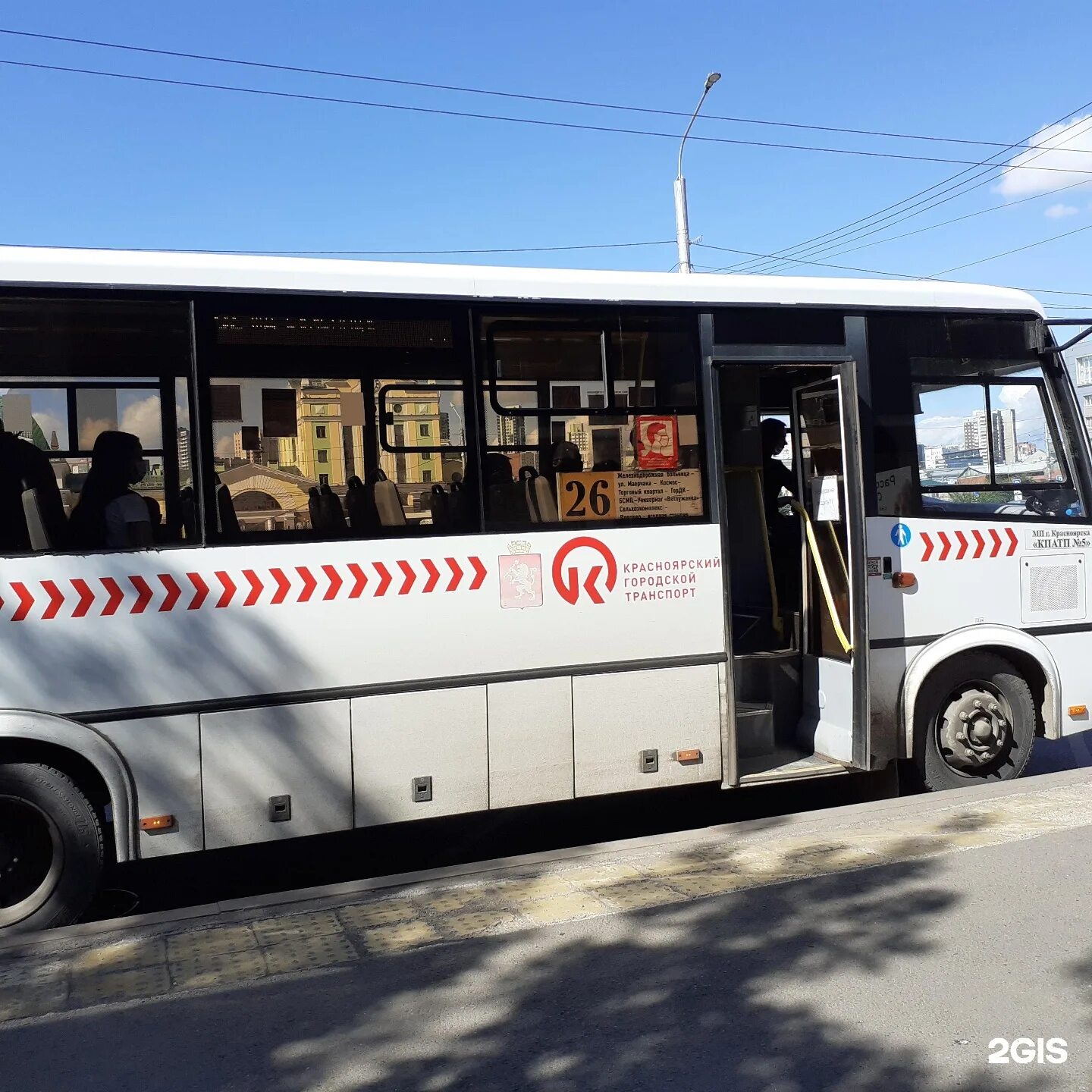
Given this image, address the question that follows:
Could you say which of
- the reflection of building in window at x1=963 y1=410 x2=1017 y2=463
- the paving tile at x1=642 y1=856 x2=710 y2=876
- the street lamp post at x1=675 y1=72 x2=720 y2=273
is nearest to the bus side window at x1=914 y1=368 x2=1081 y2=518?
the reflection of building in window at x1=963 y1=410 x2=1017 y2=463

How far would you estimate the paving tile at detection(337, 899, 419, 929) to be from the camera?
5.06 m

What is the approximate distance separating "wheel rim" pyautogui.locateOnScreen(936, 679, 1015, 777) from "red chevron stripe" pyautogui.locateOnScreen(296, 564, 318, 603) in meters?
3.88

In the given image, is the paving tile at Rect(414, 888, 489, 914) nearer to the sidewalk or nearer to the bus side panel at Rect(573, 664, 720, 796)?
the sidewalk

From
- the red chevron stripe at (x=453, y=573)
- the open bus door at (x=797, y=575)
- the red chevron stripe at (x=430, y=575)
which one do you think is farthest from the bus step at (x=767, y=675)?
the red chevron stripe at (x=430, y=575)

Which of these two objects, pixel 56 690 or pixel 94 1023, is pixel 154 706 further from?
pixel 94 1023

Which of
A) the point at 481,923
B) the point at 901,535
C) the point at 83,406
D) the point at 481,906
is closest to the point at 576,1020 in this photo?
the point at 481,923

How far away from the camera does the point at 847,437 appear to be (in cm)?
684

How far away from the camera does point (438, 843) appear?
7.02 meters

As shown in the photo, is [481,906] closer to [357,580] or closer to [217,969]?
[217,969]

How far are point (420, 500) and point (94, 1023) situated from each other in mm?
2803

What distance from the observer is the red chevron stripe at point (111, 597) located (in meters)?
5.35

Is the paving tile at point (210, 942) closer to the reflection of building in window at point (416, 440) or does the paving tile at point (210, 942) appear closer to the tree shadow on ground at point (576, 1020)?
the tree shadow on ground at point (576, 1020)

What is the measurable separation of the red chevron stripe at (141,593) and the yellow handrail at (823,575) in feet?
13.0

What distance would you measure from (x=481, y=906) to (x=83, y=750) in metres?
1.91
